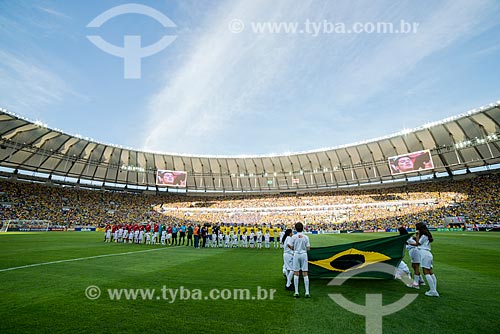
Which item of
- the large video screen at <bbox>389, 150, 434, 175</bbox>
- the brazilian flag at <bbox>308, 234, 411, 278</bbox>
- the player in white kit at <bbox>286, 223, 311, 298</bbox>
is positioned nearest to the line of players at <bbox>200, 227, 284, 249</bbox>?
the brazilian flag at <bbox>308, 234, 411, 278</bbox>

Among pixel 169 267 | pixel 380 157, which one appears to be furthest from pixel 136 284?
pixel 380 157

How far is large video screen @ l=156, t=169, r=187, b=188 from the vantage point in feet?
156

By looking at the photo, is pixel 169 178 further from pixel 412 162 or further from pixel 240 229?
pixel 412 162

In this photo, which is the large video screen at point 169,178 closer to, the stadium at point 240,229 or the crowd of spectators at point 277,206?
the stadium at point 240,229

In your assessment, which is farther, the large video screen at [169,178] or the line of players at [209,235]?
the large video screen at [169,178]

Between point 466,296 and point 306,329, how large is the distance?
176 inches

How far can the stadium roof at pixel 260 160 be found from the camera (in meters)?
35.6

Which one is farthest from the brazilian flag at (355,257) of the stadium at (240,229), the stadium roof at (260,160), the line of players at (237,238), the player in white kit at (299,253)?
the stadium roof at (260,160)

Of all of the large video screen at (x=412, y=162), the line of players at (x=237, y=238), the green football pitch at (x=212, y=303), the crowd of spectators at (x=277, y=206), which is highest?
the large video screen at (x=412, y=162)

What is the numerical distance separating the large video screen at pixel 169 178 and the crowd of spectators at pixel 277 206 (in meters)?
7.15

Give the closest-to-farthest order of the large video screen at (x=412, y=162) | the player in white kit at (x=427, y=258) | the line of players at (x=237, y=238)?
the player in white kit at (x=427, y=258)
the line of players at (x=237, y=238)
the large video screen at (x=412, y=162)

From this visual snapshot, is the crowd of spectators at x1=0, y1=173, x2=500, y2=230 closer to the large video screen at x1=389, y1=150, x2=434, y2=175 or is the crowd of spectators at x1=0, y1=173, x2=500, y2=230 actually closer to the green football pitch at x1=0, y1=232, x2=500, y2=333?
the large video screen at x1=389, y1=150, x2=434, y2=175

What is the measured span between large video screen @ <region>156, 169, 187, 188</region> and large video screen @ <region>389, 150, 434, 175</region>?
3758 cm

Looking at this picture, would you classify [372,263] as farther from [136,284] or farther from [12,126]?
[12,126]
